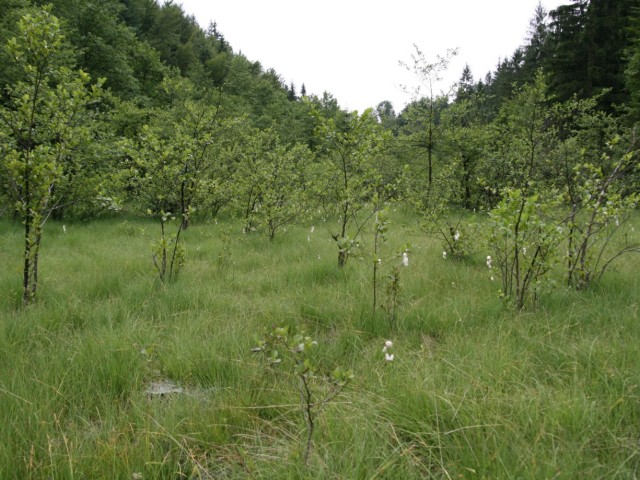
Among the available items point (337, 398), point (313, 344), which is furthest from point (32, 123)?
point (337, 398)

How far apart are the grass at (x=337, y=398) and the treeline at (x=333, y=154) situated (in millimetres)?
637

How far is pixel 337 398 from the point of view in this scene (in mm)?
2189

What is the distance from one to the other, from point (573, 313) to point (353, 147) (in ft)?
12.7

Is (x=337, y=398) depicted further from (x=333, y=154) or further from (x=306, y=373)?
(x=333, y=154)

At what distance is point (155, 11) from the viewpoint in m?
58.7

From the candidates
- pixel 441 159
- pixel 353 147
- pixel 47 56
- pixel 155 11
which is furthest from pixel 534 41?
pixel 155 11

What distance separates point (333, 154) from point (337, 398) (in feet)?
17.1

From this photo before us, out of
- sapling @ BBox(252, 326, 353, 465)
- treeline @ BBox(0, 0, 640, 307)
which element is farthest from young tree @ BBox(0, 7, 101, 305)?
sapling @ BBox(252, 326, 353, 465)

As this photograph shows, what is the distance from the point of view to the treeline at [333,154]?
3818 millimetres

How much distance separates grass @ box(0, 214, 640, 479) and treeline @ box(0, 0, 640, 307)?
2.09 feet

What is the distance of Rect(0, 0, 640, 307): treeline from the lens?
12.5ft

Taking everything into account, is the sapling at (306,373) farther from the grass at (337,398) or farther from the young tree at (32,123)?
the young tree at (32,123)

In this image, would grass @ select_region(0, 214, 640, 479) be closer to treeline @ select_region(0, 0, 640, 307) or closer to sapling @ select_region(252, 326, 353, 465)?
sapling @ select_region(252, 326, 353, 465)

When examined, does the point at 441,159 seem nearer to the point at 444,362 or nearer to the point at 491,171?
the point at 491,171
